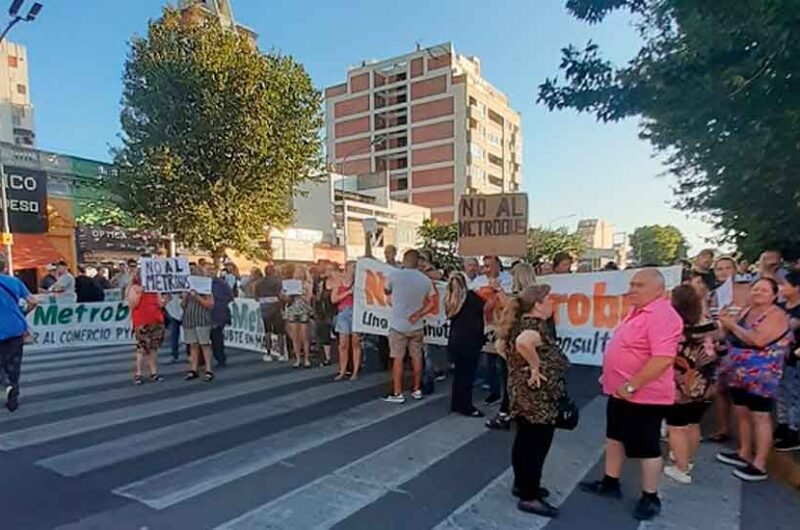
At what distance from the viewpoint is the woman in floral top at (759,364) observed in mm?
4312

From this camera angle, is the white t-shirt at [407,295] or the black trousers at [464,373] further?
the white t-shirt at [407,295]

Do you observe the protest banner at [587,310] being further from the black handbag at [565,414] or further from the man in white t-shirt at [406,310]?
the black handbag at [565,414]

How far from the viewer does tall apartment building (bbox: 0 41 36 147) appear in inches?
1997

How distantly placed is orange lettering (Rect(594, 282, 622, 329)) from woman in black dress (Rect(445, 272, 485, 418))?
170 centimetres

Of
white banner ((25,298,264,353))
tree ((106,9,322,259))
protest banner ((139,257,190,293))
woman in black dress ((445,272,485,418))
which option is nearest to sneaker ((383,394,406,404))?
woman in black dress ((445,272,485,418))

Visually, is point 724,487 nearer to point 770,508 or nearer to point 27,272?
point 770,508

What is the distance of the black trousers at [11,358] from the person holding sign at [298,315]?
3984 mm

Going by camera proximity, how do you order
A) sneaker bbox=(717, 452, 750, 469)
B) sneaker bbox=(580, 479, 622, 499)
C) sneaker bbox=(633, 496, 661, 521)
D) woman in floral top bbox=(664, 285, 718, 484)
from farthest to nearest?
sneaker bbox=(717, 452, 750, 469)
woman in floral top bbox=(664, 285, 718, 484)
sneaker bbox=(580, 479, 622, 499)
sneaker bbox=(633, 496, 661, 521)

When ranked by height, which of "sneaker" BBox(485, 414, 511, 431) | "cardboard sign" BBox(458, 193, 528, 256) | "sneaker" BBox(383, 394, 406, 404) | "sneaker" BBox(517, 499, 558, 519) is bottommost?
"sneaker" BBox(383, 394, 406, 404)

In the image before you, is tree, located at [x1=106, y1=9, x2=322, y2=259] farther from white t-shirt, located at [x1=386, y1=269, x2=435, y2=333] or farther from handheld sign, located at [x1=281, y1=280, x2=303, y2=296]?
white t-shirt, located at [x1=386, y1=269, x2=435, y2=333]

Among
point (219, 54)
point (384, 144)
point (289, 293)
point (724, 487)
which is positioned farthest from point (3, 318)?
point (384, 144)

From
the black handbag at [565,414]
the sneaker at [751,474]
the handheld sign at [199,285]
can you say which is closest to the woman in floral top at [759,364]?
the sneaker at [751,474]

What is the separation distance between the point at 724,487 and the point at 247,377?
21.8 ft

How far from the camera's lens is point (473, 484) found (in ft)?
14.2
